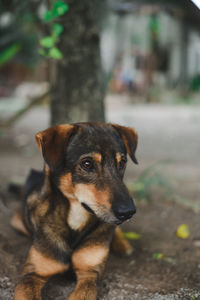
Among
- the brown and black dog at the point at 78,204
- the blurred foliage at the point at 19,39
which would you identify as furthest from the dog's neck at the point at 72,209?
the blurred foliage at the point at 19,39

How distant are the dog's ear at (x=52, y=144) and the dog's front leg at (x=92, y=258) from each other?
0.72m

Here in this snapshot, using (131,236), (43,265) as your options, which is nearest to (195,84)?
(131,236)

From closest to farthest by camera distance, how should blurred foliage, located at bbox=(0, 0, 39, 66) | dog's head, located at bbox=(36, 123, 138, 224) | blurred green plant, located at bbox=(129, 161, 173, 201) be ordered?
dog's head, located at bbox=(36, 123, 138, 224) < blurred green plant, located at bbox=(129, 161, 173, 201) < blurred foliage, located at bbox=(0, 0, 39, 66)

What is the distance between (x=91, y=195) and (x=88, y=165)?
237 millimetres

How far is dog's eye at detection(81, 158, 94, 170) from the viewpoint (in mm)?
2736

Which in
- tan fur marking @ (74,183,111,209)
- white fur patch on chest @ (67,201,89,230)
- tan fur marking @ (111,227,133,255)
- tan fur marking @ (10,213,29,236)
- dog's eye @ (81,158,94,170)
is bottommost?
tan fur marking @ (111,227,133,255)

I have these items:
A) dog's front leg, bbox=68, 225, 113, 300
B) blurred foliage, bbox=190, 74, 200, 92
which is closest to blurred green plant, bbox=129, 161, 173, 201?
dog's front leg, bbox=68, 225, 113, 300

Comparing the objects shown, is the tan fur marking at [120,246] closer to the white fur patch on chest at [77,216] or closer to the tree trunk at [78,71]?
the white fur patch on chest at [77,216]

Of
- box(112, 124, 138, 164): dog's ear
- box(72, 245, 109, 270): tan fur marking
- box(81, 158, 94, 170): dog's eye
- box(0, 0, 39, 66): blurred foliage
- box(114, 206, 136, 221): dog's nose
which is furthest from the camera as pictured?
box(0, 0, 39, 66): blurred foliage

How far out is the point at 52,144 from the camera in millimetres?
2742

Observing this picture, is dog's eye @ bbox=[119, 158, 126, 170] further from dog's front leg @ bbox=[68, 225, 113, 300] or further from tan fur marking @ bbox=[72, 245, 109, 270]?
tan fur marking @ bbox=[72, 245, 109, 270]

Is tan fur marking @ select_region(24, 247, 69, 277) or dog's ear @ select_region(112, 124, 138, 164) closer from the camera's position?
tan fur marking @ select_region(24, 247, 69, 277)

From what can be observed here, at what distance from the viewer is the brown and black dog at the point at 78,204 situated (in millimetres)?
2639

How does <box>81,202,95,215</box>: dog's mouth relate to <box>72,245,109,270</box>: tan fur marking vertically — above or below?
above
